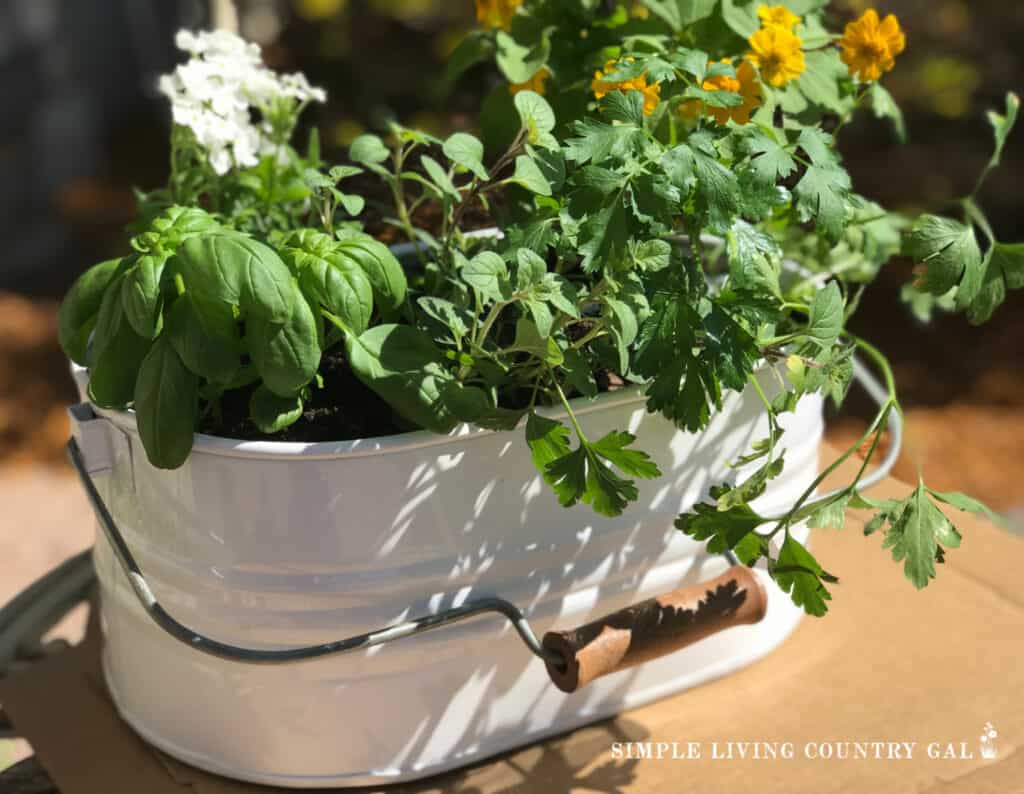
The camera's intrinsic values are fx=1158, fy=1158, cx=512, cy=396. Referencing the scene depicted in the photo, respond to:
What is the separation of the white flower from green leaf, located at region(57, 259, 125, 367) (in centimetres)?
16

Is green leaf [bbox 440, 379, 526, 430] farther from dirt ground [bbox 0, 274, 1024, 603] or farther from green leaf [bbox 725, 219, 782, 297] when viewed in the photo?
dirt ground [bbox 0, 274, 1024, 603]

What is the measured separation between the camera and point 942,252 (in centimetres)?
83

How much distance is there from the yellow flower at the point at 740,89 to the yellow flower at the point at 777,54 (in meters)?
0.02

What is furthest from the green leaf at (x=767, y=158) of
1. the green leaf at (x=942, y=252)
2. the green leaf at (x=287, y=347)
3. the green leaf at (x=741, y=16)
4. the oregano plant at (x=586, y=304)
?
the green leaf at (x=287, y=347)

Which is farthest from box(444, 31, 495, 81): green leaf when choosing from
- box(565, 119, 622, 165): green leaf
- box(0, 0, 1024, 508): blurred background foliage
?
box(0, 0, 1024, 508): blurred background foliage

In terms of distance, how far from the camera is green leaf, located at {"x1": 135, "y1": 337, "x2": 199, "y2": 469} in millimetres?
769

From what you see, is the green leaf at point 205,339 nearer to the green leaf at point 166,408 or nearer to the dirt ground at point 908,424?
the green leaf at point 166,408

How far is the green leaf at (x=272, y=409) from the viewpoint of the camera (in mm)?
806

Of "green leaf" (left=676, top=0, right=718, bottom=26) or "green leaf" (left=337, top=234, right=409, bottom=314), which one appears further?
"green leaf" (left=676, top=0, right=718, bottom=26)

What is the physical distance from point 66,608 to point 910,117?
127 inches

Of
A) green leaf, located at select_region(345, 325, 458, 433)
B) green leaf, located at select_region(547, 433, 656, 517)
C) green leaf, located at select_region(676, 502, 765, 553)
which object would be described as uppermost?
green leaf, located at select_region(345, 325, 458, 433)

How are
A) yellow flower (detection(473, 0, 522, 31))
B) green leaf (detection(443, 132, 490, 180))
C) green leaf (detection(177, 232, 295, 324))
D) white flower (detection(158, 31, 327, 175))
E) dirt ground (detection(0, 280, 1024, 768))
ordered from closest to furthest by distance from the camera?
green leaf (detection(177, 232, 295, 324))
green leaf (detection(443, 132, 490, 180))
white flower (detection(158, 31, 327, 175))
yellow flower (detection(473, 0, 522, 31))
dirt ground (detection(0, 280, 1024, 768))

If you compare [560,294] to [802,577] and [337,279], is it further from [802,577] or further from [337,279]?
[802,577]

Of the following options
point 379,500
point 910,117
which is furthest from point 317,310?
point 910,117
